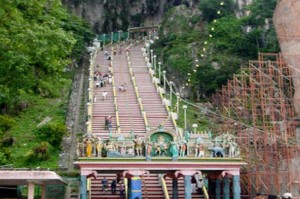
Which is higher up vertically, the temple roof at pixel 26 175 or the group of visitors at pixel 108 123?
the group of visitors at pixel 108 123

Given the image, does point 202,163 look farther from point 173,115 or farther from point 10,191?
point 173,115

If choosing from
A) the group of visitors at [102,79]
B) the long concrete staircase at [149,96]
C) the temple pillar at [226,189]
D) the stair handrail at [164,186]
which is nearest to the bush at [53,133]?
the long concrete staircase at [149,96]

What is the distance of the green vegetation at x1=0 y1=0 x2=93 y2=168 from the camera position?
70.0ft

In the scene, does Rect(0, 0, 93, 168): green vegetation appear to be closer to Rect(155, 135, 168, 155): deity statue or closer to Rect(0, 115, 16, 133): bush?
Rect(0, 115, 16, 133): bush

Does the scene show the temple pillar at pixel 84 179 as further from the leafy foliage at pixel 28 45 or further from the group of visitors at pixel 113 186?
the leafy foliage at pixel 28 45

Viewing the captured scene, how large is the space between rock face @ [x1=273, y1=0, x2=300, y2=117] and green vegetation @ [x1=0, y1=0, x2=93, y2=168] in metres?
12.4

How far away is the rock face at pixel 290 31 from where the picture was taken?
106 feet

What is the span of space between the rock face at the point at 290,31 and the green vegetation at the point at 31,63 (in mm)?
12377

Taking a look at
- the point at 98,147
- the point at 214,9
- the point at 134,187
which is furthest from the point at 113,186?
the point at 214,9

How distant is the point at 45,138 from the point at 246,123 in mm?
10897

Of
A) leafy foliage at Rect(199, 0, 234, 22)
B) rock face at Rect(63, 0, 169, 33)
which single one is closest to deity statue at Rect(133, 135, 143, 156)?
leafy foliage at Rect(199, 0, 234, 22)

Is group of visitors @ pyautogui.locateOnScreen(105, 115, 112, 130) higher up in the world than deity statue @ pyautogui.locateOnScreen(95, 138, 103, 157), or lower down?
higher up

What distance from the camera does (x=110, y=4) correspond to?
63.0 metres

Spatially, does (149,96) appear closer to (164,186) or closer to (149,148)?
(164,186)
